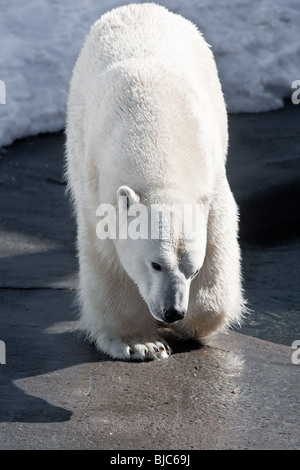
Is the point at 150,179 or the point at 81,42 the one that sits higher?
the point at 150,179

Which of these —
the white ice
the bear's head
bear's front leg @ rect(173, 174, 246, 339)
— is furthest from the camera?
the white ice

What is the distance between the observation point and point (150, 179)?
343cm

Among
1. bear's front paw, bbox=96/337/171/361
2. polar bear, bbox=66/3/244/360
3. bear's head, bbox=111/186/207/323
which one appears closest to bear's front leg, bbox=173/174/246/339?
polar bear, bbox=66/3/244/360

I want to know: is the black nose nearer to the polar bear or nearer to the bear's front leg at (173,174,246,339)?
the polar bear

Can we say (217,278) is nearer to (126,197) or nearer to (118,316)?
(118,316)

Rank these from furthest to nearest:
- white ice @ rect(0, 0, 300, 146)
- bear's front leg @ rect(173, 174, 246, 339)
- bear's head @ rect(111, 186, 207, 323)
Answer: white ice @ rect(0, 0, 300, 146), bear's front leg @ rect(173, 174, 246, 339), bear's head @ rect(111, 186, 207, 323)

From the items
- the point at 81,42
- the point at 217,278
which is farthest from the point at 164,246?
the point at 81,42

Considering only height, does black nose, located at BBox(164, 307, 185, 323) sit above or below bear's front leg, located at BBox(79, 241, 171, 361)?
above

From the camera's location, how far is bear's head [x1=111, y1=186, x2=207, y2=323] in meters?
3.33

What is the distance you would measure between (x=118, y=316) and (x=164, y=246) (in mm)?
833

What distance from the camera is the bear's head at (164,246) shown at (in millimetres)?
3334

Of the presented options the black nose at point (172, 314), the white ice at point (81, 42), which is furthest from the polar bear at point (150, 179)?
the white ice at point (81, 42)
